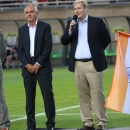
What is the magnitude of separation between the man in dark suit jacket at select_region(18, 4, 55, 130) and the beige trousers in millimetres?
564

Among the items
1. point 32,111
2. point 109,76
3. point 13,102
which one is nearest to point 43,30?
point 32,111

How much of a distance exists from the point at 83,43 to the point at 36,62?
920 mm

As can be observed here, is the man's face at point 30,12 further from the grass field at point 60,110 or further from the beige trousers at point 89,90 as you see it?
the grass field at point 60,110

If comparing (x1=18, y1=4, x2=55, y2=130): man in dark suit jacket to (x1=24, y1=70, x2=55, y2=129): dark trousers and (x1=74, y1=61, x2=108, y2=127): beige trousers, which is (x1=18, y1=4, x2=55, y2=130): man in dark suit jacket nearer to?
(x1=24, y1=70, x2=55, y2=129): dark trousers

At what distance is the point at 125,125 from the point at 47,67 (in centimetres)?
184

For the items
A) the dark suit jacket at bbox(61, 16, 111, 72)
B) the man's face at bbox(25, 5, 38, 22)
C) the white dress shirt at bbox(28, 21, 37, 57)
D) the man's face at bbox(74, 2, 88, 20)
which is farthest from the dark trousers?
the man's face at bbox(74, 2, 88, 20)

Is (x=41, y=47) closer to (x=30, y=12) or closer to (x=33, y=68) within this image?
(x=33, y=68)

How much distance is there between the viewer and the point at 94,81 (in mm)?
11398

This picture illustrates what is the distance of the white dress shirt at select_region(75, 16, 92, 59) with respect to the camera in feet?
37.3

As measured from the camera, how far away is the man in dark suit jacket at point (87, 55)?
447 inches

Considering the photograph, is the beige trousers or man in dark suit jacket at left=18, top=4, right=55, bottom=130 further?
Result: man in dark suit jacket at left=18, top=4, right=55, bottom=130

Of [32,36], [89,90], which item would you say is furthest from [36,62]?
[89,90]

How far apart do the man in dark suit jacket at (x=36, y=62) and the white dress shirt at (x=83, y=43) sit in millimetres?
582

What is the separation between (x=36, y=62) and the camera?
38.0 ft
